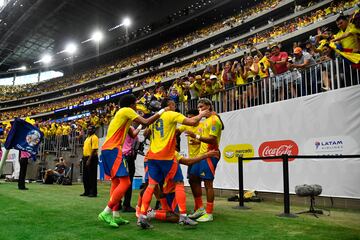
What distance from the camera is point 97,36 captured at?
4453cm

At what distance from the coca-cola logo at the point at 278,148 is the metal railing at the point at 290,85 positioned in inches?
49.8

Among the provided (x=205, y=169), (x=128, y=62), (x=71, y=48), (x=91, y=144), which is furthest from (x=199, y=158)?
(x=71, y=48)

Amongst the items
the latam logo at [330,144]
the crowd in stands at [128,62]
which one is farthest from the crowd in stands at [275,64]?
the crowd in stands at [128,62]

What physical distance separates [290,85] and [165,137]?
16.1ft

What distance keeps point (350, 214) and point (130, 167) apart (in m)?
4.49

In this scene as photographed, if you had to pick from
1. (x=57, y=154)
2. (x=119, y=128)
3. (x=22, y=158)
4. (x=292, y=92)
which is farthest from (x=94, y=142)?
(x=57, y=154)

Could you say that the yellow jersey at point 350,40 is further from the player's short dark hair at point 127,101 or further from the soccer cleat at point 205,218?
the player's short dark hair at point 127,101

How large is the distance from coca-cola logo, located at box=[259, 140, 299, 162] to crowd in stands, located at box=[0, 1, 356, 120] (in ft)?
5.44

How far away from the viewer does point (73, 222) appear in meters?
4.84

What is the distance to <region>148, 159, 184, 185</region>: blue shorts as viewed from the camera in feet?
16.1

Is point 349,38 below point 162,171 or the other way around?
the other way around

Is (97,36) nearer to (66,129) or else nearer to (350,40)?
(66,129)

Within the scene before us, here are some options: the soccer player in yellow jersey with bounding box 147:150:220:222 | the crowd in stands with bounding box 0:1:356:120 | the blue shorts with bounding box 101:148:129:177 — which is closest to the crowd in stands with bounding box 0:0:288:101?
the crowd in stands with bounding box 0:1:356:120

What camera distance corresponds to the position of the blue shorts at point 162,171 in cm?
489
